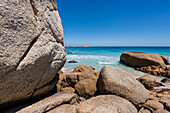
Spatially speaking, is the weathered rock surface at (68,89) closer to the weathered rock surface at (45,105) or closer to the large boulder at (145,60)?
the weathered rock surface at (45,105)

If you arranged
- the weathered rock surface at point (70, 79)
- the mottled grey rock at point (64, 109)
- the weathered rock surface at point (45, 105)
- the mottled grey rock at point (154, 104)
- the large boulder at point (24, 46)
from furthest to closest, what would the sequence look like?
the weathered rock surface at point (70, 79)
the mottled grey rock at point (154, 104)
the mottled grey rock at point (64, 109)
the weathered rock surface at point (45, 105)
the large boulder at point (24, 46)

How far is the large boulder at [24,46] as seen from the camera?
156 centimetres

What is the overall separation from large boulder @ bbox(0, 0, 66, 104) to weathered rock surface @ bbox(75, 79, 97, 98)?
4.71 feet

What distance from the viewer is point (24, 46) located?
1.79 m

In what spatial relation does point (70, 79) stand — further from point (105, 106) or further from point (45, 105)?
point (105, 106)

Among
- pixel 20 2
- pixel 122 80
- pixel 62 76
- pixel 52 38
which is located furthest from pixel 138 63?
pixel 20 2

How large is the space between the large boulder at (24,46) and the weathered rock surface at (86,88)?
144cm

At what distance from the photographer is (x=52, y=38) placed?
2.50m

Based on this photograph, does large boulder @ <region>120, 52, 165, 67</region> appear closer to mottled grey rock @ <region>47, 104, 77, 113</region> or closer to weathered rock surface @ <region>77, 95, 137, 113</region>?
weathered rock surface @ <region>77, 95, 137, 113</region>

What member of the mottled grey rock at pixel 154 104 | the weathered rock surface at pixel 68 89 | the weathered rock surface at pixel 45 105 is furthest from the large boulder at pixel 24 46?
the mottled grey rock at pixel 154 104

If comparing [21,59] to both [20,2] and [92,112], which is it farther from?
[92,112]

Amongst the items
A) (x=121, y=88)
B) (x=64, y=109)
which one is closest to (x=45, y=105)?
(x=64, y=109)

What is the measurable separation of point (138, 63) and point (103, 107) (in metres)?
12.5

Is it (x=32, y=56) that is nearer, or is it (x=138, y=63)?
(x=32, y=56)
